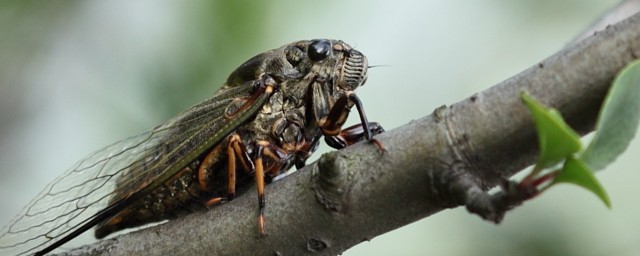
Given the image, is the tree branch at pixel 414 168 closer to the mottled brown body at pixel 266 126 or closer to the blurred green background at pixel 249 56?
the mottled brown body at pixel 266 126

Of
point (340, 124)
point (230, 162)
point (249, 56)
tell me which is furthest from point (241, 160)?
point (249, 56)

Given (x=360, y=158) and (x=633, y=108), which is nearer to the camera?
(x=633, y=108)

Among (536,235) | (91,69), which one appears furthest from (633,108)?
(91,69)

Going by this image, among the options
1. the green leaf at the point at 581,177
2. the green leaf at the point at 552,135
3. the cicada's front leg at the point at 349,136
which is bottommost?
the cicada's front leg at the point at 349,136

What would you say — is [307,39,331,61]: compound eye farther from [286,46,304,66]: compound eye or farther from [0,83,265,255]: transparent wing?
[0,83,265,255]: transparent wing

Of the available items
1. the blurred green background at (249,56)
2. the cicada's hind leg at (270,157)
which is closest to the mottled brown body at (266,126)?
the cicada's hind leg at (270,157)

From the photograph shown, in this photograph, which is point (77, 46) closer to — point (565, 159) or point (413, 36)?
point (413, 36)

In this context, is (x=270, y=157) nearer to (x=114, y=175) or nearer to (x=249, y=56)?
(x=114, y=175)
